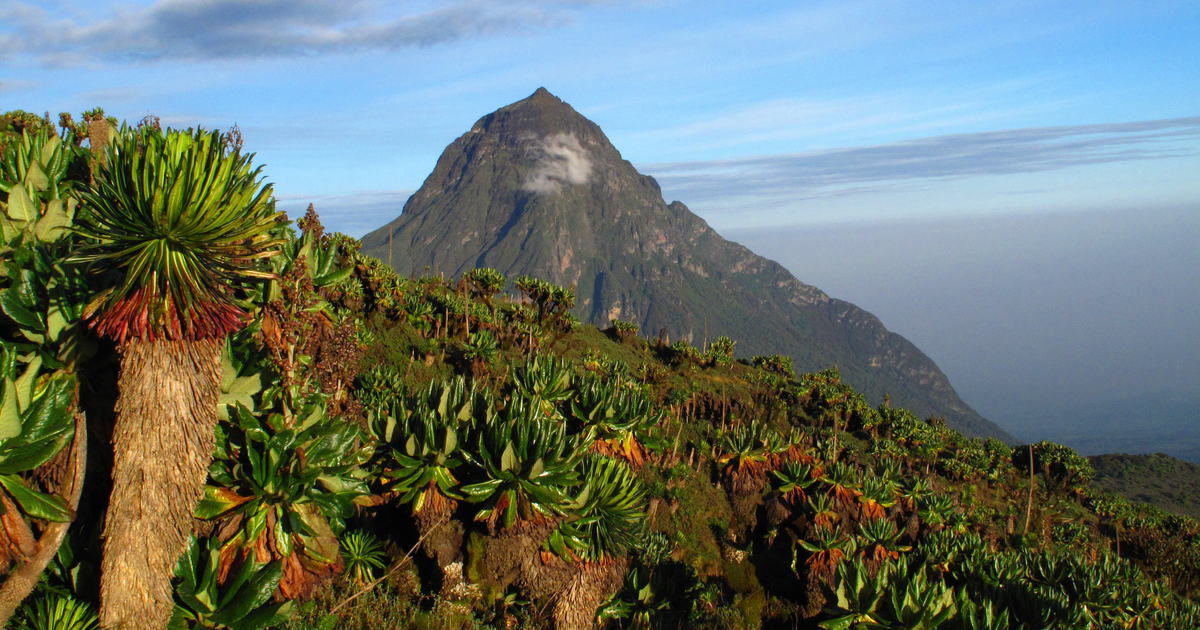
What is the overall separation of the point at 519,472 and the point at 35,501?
13.4 ft

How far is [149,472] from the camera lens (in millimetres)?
4324

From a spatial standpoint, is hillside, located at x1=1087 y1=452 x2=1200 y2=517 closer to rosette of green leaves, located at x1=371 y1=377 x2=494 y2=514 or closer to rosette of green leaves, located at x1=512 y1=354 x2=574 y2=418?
rosette of green leaves, located at x1=512 y1=354 x2=574 y2=418

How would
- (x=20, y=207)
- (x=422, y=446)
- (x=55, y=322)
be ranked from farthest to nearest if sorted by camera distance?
(x=422, y=446) → (x=20, y=207) → (x=55, y=322)

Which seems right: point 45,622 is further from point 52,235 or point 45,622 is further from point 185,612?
point 52,235

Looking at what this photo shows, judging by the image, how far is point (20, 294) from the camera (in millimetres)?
4312

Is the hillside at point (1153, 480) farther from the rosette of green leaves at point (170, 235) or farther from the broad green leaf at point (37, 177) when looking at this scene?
the broad green leaf at point (37, 177)

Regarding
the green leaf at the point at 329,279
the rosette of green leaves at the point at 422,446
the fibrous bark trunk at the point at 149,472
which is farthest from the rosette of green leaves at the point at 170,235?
the rosette of green leaves at the point at 422,446

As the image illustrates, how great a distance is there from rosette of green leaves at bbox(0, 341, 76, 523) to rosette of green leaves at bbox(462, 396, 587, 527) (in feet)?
11.9

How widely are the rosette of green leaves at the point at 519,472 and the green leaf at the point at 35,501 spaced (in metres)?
3.52

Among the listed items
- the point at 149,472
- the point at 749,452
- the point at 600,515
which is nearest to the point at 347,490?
the point at 149,472

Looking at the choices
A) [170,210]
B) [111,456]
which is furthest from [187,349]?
[111,456]

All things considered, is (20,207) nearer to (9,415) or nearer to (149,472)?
(9,415)

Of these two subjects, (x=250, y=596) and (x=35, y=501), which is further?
(x=250, y=596)

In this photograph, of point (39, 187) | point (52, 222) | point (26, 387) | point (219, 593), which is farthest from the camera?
point (39, 187)
